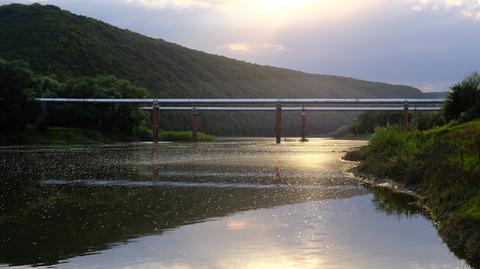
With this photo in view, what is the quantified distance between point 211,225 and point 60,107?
89.6 metres

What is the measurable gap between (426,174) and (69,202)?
14483mm

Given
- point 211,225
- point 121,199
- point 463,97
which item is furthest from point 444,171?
point 463,97

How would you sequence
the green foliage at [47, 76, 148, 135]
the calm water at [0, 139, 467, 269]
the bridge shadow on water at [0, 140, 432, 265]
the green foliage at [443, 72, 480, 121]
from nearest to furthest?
the calm water at [0, 139, 467, 269] < the bridge shadow on water at [0, 140, 432, 265] < the green foliage at [443, 72, 480, 121] < the green foliage at [47, 76, 148, 135]

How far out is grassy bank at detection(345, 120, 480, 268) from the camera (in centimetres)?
1631

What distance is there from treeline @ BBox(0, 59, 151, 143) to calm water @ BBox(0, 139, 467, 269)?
53836 millimetres

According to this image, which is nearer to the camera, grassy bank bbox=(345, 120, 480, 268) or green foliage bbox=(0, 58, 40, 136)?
grassy bank bbox=(345, 120, 480, 268)

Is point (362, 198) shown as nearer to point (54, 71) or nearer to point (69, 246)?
point (69, 246)

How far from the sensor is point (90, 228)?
747 inches

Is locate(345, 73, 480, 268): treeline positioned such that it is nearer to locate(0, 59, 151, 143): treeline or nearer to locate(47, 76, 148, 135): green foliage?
locate(0, 59, 151, 143): treeline

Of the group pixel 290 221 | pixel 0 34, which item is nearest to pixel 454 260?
pixel 290 221

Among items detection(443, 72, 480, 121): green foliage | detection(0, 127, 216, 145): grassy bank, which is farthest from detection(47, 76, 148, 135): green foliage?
detection(443, 72, 480, 121): green foliage

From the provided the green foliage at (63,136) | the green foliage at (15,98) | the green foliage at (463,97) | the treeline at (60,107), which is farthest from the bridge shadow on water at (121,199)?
the green foliage at (63,136)

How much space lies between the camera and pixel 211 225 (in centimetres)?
1967

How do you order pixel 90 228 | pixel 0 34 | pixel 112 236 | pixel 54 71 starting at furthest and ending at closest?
pixel 0 34 → pixel 54 71 → pixel 90 228 → pixel 112 236
